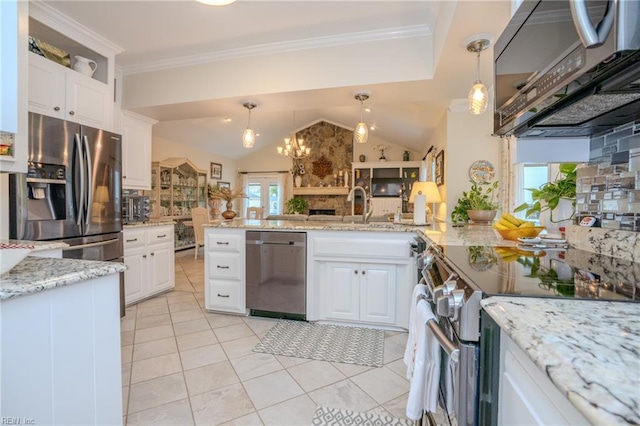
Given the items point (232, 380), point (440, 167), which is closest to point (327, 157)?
point (440, 167)

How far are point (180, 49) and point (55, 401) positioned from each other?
2870 mm

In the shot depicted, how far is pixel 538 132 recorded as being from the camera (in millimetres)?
1384

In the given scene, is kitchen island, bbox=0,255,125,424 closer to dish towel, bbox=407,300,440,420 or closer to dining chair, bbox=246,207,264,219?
dish towel, bbox=407,300,440,420

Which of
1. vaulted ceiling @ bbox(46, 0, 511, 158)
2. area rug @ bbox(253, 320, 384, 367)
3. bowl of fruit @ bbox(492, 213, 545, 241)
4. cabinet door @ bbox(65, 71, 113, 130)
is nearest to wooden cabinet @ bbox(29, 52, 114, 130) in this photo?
cabinet door @ bbox(65, 71, 113, 130)

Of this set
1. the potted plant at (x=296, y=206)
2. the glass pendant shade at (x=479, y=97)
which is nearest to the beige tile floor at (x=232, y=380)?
the glass pendant shade at (x=479, y=97)

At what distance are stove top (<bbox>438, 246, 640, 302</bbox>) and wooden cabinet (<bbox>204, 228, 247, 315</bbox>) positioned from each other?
2.03 meters

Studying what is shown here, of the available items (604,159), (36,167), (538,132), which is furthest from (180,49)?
(604,159)

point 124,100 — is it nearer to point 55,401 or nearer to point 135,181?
point 135,181

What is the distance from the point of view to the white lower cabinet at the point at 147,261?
123 inches

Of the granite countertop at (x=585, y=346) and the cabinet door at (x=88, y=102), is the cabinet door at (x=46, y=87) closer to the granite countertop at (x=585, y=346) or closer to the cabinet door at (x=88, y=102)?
the cabinet door at (x=88, y=102)

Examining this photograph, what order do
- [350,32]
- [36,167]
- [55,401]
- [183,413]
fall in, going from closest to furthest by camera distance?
[55,401]
[183,413]
[36,167]
[350,32]

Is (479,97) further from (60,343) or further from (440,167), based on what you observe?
(440,167)

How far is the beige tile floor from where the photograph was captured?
1.60m

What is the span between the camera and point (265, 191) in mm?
9578
